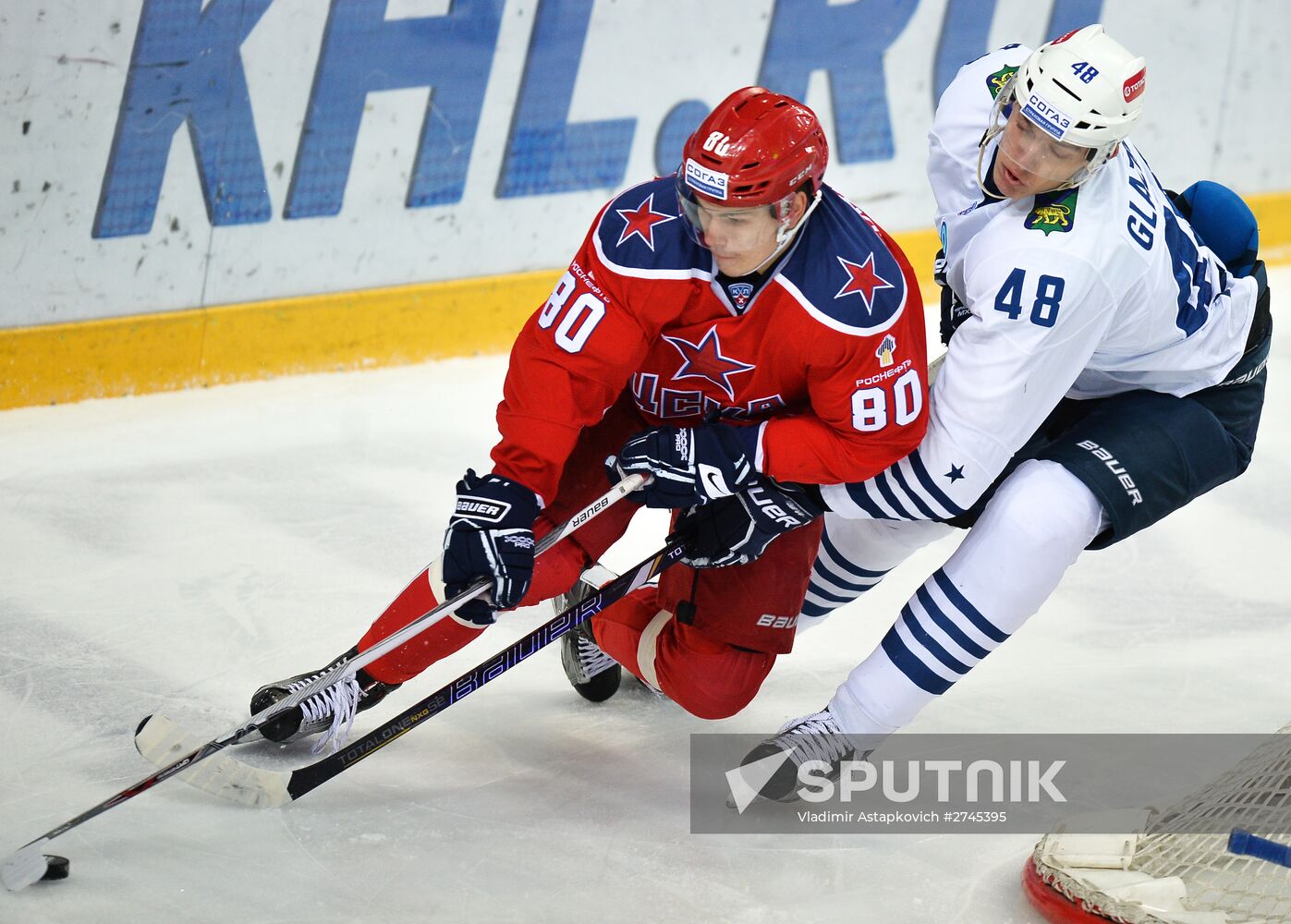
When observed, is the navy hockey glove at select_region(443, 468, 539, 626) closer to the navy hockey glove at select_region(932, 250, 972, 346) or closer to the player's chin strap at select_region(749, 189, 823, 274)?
the player's chin strap at select_region(749, 189, 823, 274)

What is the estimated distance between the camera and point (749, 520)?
2307 mm

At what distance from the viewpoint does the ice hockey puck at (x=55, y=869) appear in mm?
1962

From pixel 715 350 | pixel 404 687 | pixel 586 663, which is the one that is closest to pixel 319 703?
pixel 404 687

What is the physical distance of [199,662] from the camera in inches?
106

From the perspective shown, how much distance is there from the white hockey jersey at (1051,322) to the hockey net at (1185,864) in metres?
0.51

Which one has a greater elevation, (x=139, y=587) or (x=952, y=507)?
(x=952, y=507)

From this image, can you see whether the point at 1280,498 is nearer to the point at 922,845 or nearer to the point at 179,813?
the point at 922,845

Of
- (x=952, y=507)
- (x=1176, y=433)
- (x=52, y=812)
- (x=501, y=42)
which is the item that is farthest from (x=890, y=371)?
(x=501, y=42)

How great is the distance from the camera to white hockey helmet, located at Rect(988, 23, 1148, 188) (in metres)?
2.11

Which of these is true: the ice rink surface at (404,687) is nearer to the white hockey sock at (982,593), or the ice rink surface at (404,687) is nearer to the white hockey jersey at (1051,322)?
the white hockey sock at (982,593)

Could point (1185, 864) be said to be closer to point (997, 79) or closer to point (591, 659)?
point (591, 659)

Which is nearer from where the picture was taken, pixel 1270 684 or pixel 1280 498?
pixel 1270 684

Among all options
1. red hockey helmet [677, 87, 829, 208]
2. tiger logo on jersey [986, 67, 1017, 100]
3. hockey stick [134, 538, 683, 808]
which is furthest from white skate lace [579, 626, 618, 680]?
tiger logo on jersey [986, 67, 1017, 100]

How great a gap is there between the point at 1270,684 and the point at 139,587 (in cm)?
216
